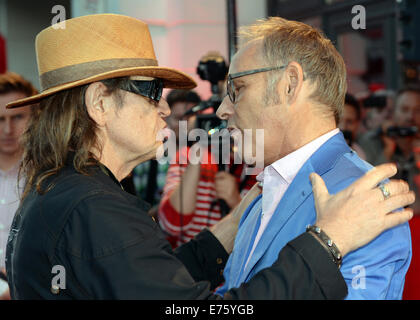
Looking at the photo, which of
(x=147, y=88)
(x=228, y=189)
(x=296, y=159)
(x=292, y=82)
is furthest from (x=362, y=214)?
(x=228, y=189)

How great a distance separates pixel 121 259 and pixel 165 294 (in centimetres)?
15

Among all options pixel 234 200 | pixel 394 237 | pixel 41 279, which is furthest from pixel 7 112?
pixel 394 237

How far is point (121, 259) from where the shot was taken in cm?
133

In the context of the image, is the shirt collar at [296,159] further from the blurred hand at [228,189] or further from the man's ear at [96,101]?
the blurred hand at [228,189]

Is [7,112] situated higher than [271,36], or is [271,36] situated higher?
[271,36]

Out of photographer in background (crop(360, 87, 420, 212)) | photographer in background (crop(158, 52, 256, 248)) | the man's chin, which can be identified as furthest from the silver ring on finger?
the man's chin

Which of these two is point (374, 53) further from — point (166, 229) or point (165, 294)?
point (165, 294)

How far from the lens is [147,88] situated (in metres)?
1.74

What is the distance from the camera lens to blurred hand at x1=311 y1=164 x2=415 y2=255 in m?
1.32

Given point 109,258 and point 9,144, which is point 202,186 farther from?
point 109,258

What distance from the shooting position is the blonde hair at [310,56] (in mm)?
1693

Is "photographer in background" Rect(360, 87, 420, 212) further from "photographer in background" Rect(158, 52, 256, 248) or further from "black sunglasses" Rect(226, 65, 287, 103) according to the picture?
"black sunglasses" Rect(226, 65, 287, 103)

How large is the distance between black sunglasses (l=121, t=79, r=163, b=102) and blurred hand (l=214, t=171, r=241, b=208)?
123cm

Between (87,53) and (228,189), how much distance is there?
4.88 ft
